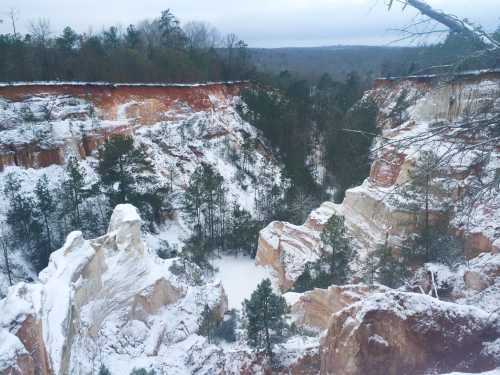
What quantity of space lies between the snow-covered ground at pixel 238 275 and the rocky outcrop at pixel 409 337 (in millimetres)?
9066

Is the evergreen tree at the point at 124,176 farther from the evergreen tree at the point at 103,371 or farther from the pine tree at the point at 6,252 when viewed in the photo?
the evergreen tree at the point at 103,371

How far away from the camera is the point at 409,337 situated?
557 cm

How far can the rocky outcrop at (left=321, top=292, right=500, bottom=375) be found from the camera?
16.9 ft

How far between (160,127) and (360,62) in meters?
67.0

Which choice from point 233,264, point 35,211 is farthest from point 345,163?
point 35,211

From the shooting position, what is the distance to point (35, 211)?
17094mm

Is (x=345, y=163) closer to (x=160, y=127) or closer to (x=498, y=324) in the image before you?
(x=160, y=127)

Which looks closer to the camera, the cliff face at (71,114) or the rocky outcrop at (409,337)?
the rocky outcrop at (409,337)

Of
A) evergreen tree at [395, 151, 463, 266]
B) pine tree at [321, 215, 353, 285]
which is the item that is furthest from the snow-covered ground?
evergreen tree at [395, 151, 463, 266]

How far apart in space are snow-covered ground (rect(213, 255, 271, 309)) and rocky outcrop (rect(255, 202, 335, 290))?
0.81 m

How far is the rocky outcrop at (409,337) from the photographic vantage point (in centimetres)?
514

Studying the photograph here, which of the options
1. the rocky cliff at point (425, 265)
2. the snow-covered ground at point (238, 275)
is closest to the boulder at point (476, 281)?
the rocky cliff at point (425, 265)

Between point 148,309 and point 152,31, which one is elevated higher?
point 152,31

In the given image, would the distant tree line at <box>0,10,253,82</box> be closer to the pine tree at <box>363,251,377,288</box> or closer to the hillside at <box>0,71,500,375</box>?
the hillside at <box>0,71,500,375</box>
